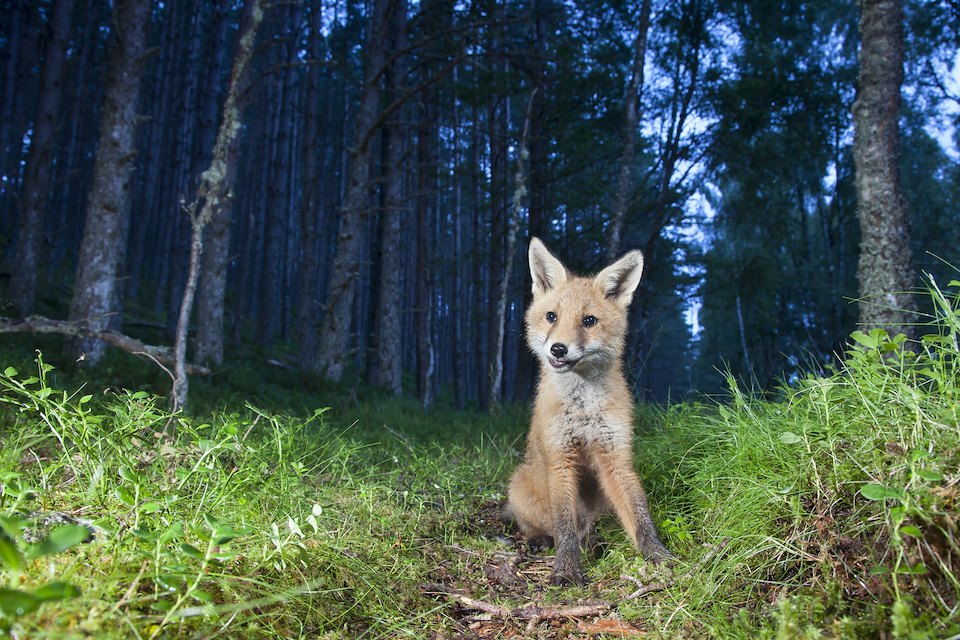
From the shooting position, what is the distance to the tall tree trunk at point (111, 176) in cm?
771

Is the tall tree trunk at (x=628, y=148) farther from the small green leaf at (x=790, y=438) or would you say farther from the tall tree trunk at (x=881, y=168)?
the small green leaf at (x=790, y=438)

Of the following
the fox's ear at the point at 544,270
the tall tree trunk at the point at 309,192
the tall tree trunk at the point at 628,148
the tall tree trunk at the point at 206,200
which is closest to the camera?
the fox's ear at the point at 544,270

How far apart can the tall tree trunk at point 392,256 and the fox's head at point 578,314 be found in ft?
29.1

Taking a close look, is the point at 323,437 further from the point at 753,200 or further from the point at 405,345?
the point at 405,345

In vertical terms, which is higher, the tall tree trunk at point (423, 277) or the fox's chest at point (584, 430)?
the tall tree trunk at point (423, 277)

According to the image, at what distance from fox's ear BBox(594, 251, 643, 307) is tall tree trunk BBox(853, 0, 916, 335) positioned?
3.14 meters

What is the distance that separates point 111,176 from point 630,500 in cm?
790

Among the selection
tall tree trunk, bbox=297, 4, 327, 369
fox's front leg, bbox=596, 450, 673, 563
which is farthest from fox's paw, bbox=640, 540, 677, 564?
tall tree trunk, bbox=297, 4, 327, 369

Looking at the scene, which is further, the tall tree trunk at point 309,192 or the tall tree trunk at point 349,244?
the tall tree trunk at point 309,192

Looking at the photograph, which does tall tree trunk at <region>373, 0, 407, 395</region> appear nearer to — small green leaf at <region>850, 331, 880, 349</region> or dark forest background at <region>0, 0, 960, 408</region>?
dark forest background at <region>0, 0, 960, 408</region>

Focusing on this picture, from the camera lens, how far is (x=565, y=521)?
138 inches

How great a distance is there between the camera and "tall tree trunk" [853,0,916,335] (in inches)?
229

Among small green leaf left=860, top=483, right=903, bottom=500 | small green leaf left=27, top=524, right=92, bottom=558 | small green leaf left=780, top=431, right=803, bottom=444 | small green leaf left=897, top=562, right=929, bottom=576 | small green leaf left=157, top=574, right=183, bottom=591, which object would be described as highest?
small green leaf left=780, top=431, right=803, bottom=444

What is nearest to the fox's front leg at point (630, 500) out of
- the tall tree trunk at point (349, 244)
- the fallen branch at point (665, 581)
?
the fallen branch at point (665, 581)
